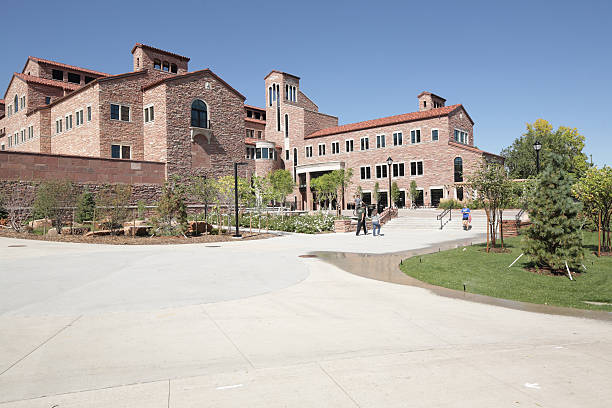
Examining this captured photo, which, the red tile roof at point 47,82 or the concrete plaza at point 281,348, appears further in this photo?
the red tile roof at point 47,82

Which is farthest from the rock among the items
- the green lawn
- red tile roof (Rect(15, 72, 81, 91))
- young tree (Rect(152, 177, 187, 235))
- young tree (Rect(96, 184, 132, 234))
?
red tile roof (Rect(15, 72, 81, 91))

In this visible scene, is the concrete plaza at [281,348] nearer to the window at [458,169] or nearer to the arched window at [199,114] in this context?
the arched window at [199,114]

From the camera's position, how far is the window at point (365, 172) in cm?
5276

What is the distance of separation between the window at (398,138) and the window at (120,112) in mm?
32027

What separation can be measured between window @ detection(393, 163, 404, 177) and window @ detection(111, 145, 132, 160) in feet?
105

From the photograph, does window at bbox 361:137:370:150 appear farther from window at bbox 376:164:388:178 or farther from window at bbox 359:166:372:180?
window at bbox 376:164:388:178

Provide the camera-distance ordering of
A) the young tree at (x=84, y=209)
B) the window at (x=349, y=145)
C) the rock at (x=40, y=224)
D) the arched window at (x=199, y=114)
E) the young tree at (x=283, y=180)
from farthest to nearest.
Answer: the window at (x=349, y=145) < the young tree at (x=283, y=180) < the arched window at (x=199, y=114) < the young tree at (x=84, y=209) < the rock at (x=40, y=224)

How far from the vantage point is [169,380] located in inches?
147

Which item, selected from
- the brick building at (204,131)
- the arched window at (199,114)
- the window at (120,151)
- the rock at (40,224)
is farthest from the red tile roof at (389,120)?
the rock at (40,224)

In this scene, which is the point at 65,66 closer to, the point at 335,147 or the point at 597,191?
the point at 335,147

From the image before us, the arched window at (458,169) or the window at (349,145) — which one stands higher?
the window at (349,145)

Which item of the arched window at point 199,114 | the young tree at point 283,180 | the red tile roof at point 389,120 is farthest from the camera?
the young tree at point 283,180

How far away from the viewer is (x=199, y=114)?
39.3 m

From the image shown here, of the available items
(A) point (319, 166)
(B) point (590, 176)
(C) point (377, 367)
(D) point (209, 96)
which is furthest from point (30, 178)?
(A) point (319, 166)
